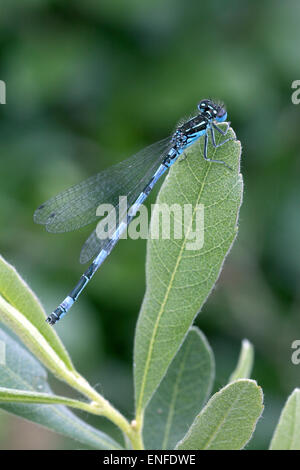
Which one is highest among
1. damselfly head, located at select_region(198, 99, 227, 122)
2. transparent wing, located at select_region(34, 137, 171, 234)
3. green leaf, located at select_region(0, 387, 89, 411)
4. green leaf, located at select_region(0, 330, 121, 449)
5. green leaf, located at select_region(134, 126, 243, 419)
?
damselfly head, located at select_region(198, 99, 227, 122)

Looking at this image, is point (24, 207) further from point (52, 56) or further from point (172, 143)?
point (172, 143)

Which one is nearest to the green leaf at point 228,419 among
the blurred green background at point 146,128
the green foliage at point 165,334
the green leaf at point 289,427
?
the green foliage at point 165,334

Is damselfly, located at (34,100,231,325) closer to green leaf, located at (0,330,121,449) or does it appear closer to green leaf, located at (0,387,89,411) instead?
green leaf, located at (0,330,121,449)

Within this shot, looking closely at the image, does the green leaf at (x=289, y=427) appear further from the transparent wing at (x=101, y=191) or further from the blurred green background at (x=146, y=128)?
the blurred green background at (x=146, y=128)

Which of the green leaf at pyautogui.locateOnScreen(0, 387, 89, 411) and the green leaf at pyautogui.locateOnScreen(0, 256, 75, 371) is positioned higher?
the green leaf at pyautogui.locateOnScreen(0, 256, 75, 371)

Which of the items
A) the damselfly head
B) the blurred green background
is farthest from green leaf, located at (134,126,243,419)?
the blurred green background
